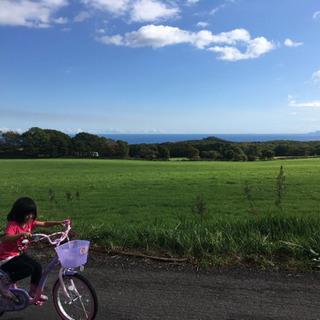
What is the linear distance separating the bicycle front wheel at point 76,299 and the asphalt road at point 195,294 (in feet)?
0.58

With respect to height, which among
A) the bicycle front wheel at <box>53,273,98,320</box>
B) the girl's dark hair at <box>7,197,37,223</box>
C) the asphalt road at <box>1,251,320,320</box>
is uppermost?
the girl's dark hair at <box>7,197,37,223</box>

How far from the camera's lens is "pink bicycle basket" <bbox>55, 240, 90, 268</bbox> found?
8.90 feet

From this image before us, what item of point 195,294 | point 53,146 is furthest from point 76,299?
point 53,146

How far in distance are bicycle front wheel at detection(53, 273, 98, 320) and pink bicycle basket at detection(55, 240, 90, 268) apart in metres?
0.38

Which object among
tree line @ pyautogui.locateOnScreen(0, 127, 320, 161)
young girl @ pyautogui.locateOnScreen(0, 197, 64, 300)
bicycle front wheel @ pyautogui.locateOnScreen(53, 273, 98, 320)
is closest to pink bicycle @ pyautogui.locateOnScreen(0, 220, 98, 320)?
bicycle front wheel @ pyautogui.locateOnScreen(53, 273, 98, 320)

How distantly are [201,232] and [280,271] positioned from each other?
5.86 ft

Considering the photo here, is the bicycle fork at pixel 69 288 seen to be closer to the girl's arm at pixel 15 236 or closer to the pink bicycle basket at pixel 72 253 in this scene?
the pink bicycle basket at pixel 72 253

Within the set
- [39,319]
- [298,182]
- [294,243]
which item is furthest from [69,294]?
[298,182]

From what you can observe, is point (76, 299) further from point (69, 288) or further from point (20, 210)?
point (20, 210)

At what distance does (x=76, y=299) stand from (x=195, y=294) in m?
1.63

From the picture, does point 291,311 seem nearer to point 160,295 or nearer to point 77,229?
point 160,295

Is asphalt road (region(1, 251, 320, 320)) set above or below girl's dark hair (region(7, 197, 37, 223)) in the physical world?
below

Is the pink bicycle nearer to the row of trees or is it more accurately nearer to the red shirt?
the red shirt

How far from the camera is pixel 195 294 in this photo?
11.8ft
